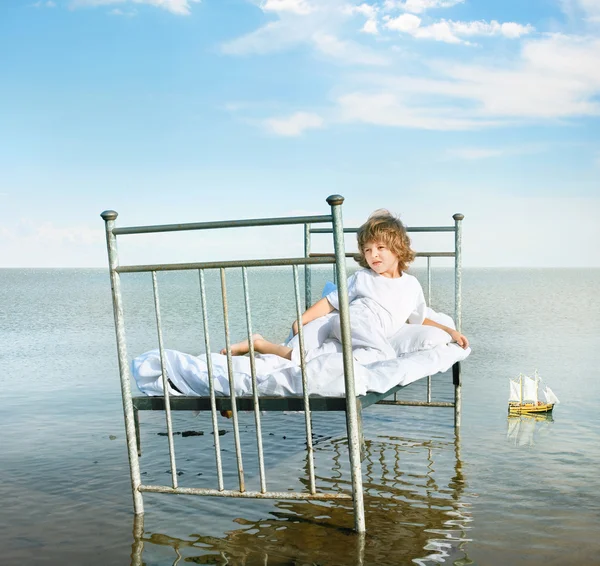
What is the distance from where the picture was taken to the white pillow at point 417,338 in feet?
16.2

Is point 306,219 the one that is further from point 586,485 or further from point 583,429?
point 583,429

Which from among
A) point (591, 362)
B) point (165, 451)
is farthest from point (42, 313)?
point (165, 451)

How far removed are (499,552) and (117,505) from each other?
6.46 feet

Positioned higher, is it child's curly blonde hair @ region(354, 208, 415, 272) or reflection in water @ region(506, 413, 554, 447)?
child's curly blonde hair @ region(354, 208, 415, 272)

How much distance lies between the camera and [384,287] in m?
5.16

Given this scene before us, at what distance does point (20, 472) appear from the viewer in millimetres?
4727

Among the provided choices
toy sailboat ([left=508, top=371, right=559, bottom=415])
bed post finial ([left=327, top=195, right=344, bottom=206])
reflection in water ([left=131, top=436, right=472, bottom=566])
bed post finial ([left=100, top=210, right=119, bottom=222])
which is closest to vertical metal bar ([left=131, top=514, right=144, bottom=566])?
reflection in water ([left=131, top=436, right=472, bottom=566])

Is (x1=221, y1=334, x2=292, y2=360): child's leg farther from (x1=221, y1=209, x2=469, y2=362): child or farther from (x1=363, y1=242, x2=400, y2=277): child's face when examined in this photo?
(x1=363, y1=242, x2=400, y2=277): child's face

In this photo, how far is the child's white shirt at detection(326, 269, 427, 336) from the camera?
5.09 metres

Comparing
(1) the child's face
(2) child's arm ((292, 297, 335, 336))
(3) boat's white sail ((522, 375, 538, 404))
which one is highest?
(1) the child's face

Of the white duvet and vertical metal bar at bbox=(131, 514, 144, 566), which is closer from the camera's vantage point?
vertical metal bar at bbox=(131, 514, 144, 566)

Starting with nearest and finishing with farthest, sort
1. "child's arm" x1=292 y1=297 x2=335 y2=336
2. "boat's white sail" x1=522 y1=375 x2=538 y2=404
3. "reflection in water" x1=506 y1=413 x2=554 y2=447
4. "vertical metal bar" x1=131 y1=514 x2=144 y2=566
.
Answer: "vertical metal bar" x1=131 y1=514 x2=144 y2=566
"child's arm" x1=292 y1=297 x2=335 y2=336
"reflection in water" x1=506 y1=413 x2=554 y2=447
"boat's white sail" x1=522 y1=375 x2=538 y2=404

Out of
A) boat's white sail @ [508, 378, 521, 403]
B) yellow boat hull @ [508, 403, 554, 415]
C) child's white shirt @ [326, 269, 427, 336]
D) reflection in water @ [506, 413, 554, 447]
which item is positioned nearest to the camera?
child's white shirt @ [326, 269, 427, 336]

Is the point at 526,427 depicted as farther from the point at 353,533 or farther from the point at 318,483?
the point at 353,533
